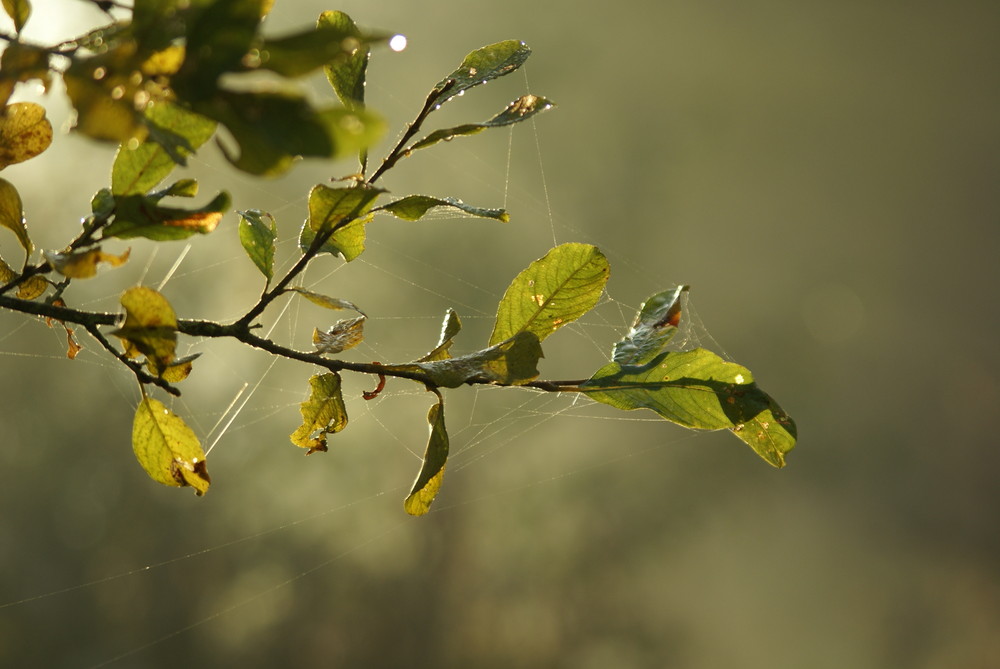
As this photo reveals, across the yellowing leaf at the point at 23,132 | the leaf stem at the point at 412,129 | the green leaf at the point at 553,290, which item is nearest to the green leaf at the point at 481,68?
the leaf stem at the point at 412,129

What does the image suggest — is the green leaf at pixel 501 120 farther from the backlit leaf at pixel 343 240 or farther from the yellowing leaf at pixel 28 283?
the yellowing leaf at pixel 28 283

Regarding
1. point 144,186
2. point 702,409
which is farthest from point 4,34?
point 702,409

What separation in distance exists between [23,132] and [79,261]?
0.14m

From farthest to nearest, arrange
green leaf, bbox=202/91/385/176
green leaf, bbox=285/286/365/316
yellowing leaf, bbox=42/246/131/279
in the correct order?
green leaf, bbox=285/286/365/316 < yellowing leaf, bbox=42/246/131/279 < green leaf, bbox=202/91/385/176

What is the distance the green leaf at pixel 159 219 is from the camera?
0.29 m

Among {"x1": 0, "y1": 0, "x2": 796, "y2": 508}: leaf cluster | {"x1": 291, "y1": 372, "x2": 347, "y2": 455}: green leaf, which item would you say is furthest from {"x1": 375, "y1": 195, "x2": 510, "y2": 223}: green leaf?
{"x1": 291, "y1": 372, "x2": 347, "y2": 455}: green leaf

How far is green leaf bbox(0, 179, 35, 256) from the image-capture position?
13.4 inches

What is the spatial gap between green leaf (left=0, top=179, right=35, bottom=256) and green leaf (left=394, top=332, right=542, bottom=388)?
0.20 metres

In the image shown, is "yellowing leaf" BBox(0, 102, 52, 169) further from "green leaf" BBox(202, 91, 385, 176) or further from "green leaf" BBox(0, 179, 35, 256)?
"green leaf" BBox(202, 91, 385, 176)

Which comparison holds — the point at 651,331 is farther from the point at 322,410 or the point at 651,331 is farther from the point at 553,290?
the point at 322,410

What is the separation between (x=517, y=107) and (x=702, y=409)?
185 millimetres

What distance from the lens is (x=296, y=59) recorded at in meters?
0.18

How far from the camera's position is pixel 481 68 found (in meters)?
0.39

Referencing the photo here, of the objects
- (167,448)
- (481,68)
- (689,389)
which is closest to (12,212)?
(167,448)
